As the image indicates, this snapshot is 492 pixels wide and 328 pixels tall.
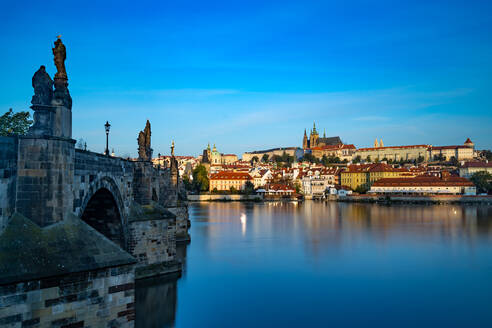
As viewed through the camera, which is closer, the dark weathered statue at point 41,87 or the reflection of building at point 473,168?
the dark weathered statue at point 41,87

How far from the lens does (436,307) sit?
56.4 ft

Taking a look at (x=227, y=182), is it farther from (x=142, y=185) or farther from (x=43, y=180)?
(x=43, y=180)

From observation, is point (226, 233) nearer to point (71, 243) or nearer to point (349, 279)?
point (349, 279)

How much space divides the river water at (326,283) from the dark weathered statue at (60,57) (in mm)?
8435

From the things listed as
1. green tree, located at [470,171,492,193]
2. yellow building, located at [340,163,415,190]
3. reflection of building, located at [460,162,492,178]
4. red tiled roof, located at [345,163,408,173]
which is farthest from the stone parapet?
reflection of building, located at [460,162,492,178]

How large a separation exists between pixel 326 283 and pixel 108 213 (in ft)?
35.0

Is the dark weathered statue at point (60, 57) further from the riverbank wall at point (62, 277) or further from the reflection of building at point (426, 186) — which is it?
the reflection of building at point (426, 186)

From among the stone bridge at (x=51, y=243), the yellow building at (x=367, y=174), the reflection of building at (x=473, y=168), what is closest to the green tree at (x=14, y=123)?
the stone bridge at (x=51, y=243)

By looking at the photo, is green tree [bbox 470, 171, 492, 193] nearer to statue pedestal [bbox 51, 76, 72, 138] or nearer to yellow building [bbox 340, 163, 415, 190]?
yellow building [bbox 340, 163, 415, 190]

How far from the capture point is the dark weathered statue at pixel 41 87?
339 inches

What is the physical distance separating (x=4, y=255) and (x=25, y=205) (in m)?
1.14

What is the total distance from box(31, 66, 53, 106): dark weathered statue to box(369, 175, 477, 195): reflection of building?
311 feet

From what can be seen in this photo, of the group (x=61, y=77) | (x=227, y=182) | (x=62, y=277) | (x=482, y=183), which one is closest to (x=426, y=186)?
(x=482, y=183)

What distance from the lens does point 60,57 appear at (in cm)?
910
